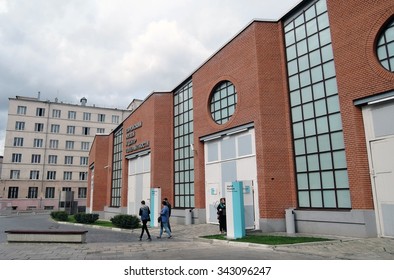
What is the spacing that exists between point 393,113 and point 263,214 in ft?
22.5

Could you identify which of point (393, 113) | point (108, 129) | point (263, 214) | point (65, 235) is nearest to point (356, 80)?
point (393, 113)

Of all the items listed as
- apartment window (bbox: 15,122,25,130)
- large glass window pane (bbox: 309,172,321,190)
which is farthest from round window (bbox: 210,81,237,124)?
apartment window (bbox: 15,122,25,130)

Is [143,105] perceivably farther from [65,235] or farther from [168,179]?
[65,235]

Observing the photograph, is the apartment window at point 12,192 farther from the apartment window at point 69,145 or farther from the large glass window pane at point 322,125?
the large glass window pane at point 322,125

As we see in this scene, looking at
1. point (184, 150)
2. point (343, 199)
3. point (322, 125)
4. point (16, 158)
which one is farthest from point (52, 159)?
point (343, 199)

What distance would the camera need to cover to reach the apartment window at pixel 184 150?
21.7m

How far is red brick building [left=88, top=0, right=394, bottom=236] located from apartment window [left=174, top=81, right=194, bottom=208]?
111 mm

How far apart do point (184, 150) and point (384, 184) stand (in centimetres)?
1347

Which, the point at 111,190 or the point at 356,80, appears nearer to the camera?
the point at 356,80

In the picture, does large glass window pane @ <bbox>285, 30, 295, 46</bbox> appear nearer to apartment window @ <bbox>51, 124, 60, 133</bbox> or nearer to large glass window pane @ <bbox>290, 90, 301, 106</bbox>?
large glass window pane @ <bbox>290, 90, 301, 106</bbox>

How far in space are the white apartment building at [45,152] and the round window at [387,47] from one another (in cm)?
4997

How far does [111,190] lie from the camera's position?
3281cm

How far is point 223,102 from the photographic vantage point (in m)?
19.1

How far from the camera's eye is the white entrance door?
460 inches
